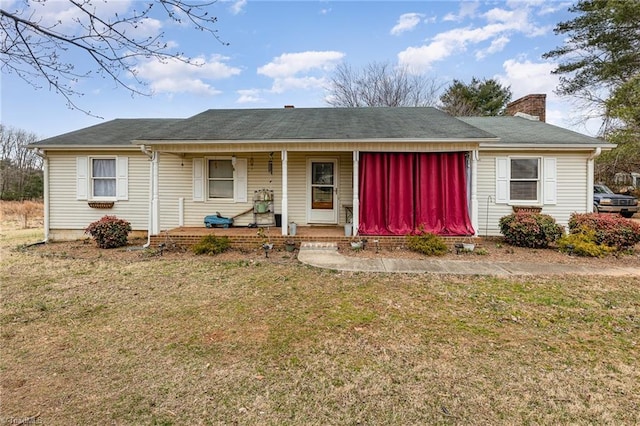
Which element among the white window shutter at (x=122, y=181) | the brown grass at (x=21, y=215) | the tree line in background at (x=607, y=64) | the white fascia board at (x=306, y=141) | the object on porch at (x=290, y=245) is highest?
the tree line in background at (x=607, y=64)

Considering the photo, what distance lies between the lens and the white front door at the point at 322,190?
10.1m

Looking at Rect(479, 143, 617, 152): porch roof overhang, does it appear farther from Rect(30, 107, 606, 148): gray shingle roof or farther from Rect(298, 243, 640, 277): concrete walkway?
Rect(298, 243, 640, 277): concrete walkway

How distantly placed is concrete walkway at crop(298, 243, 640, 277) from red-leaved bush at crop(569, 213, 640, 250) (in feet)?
4.86

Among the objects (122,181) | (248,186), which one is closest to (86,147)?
(122,181)

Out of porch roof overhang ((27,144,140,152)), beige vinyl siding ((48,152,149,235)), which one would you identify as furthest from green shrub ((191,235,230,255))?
porch roof overhang ((27,144,140,152))

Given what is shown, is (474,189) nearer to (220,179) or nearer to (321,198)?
(321,198)

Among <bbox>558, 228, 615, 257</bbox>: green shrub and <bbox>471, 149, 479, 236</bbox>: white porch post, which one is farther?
<bbox>471, 149, 479, 236</bbox>: white porch post

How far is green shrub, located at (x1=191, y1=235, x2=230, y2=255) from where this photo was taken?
7.92m

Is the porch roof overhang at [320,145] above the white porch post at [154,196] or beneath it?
above

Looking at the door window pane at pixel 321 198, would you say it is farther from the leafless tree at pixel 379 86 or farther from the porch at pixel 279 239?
the leafless tree at pixel 379 86

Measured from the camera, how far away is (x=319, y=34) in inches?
511

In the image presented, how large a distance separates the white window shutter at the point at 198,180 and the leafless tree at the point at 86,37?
22.6 ft

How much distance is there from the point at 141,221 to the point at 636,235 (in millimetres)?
13361

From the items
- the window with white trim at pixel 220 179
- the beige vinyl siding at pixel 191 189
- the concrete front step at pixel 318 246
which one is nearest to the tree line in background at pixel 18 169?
the beige vinyl siding at pixel 191 189
